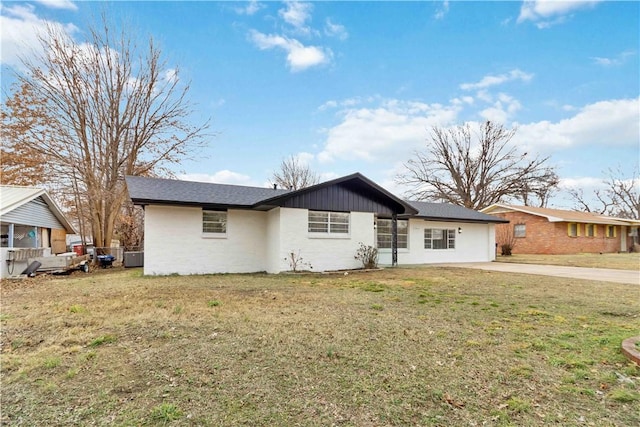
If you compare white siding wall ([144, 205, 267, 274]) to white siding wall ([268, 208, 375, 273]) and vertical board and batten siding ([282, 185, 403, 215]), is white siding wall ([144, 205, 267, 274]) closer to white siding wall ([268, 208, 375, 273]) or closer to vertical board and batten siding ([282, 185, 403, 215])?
white siding wall ([268, 208, 375, 273])

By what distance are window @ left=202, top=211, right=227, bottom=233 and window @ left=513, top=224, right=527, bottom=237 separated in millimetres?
23547

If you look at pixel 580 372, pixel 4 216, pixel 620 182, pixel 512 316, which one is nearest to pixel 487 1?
pixel 512 316

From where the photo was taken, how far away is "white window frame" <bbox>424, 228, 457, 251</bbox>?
56.8 ft

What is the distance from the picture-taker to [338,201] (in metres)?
13.1

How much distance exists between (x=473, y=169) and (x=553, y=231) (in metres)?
10.3

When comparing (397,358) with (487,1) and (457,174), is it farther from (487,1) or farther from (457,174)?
(457,174)

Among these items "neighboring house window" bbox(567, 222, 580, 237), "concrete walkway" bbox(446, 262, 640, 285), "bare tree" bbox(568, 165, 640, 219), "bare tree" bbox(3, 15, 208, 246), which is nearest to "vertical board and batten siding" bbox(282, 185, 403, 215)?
"concrete walkway" bbox(446, 262, 640, 285)

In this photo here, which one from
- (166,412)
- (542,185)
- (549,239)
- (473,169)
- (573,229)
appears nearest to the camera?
(166,412)

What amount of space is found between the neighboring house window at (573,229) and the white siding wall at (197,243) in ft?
78.2

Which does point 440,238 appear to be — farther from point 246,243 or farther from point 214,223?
point 214,223

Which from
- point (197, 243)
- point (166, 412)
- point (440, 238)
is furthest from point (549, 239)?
point (166, 412)

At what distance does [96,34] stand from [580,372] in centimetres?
2373

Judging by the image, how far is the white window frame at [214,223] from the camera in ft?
40.9

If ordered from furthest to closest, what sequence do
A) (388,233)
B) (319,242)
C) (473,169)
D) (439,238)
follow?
(473,169)
(439,238)
(388,233)
(319,242)
